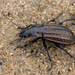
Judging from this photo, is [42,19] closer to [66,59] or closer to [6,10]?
[6,10]

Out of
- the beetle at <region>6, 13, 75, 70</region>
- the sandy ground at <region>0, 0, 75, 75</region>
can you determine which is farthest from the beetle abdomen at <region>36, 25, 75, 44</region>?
the sandy ground at <region>0, 0, 75, 75</region>

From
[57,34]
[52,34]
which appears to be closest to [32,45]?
[52,34]

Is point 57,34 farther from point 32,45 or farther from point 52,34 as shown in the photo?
point 32,45

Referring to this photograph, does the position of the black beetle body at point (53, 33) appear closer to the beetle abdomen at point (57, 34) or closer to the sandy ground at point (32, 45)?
the beetle abdomen at point (57, 34)

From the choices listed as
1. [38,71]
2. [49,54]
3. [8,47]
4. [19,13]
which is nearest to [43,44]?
[49,54]

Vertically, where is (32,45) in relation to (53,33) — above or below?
below

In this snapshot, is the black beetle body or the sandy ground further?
the black beetle body

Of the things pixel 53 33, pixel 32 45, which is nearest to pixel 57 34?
pixel 53 33

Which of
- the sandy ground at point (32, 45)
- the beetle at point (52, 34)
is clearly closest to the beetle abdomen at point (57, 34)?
the beetle at point (52, 34)

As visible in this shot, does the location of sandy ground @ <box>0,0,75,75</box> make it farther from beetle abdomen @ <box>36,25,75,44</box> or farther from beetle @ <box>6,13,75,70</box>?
beetle abdomen @ <box>36,25,75,44</box>

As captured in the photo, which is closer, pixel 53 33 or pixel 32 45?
pixel 53 33
